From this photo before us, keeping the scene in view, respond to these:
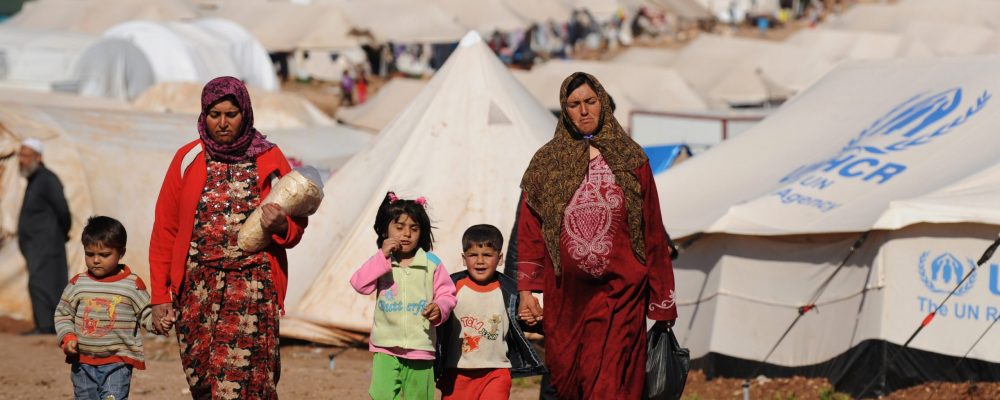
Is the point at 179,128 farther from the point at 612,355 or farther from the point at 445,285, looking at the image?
the point at 612,355

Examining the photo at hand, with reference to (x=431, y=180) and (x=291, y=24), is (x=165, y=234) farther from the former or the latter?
(x=291, y=24)

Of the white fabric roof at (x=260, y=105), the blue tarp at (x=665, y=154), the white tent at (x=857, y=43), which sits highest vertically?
the white tent at (x=857, y=43)

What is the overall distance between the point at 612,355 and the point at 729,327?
4.13 metres

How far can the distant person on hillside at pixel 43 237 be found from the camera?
9680 millimetres

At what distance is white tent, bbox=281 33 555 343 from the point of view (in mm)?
9281

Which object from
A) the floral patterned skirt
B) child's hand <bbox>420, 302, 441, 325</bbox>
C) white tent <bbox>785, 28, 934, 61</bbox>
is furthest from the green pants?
white tent <bbox>785, 28, 934, 61</bbox>

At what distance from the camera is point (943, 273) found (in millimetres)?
7164

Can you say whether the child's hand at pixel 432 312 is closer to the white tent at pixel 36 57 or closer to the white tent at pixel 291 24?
the white tent at pixel 36 57

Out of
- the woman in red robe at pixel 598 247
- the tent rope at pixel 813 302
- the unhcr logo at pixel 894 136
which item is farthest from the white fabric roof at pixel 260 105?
the woman in red robe at pixel 598 247

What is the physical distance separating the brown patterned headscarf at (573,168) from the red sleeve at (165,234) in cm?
110

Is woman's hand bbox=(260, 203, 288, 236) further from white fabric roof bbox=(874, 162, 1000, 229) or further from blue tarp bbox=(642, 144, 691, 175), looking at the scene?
blue tarp bbox=(642, 144, 691, 175)

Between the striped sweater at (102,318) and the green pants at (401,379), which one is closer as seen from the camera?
the striped sweater at (102,318)

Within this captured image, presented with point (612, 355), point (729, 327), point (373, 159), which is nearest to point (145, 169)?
point (373, 159)

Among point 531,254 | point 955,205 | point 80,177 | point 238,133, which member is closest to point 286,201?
point 238,133
